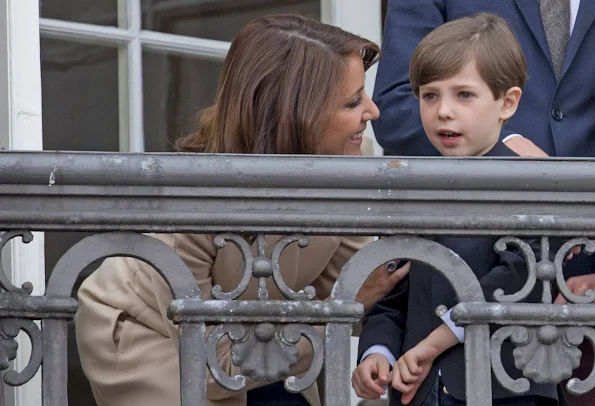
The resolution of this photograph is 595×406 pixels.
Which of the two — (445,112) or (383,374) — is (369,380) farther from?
(445,112)

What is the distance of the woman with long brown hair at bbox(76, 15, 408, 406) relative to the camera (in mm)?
3203

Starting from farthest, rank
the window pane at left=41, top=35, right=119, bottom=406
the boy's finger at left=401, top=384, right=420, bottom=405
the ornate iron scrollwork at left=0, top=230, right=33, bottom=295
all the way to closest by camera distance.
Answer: the window pane at left=41, top=35, right=119, bottom=406
the boy's finger at left=401, top=384, right=420, bottom=405
the ornate iron scrollwork at left=0, top=230, right=33, bottom=295

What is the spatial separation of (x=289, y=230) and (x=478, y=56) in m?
0.93

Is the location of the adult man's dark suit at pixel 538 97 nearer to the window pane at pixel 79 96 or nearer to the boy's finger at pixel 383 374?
the boy's finger at pixel 383 374

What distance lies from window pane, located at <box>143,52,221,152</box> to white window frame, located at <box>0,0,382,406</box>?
28 mm

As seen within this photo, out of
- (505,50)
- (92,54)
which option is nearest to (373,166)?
(505,50)

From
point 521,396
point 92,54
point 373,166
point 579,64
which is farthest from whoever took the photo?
point 92,54

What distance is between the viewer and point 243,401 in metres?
3.24

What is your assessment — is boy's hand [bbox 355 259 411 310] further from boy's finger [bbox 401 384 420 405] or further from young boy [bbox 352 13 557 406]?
boy's finger [bbox 401 384 420 405]

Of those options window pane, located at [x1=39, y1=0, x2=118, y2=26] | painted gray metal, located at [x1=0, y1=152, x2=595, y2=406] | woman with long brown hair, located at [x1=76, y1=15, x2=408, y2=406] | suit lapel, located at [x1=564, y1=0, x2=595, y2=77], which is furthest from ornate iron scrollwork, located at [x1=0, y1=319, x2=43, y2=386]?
window pane, located at [x1=39, y1=0, x2=118, y2=26]

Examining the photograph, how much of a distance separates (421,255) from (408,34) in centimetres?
116

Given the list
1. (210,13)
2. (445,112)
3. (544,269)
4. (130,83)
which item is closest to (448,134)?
(445,112)

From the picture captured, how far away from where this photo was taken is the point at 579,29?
3512 mm

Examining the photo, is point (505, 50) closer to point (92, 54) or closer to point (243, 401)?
point (243, 401)
